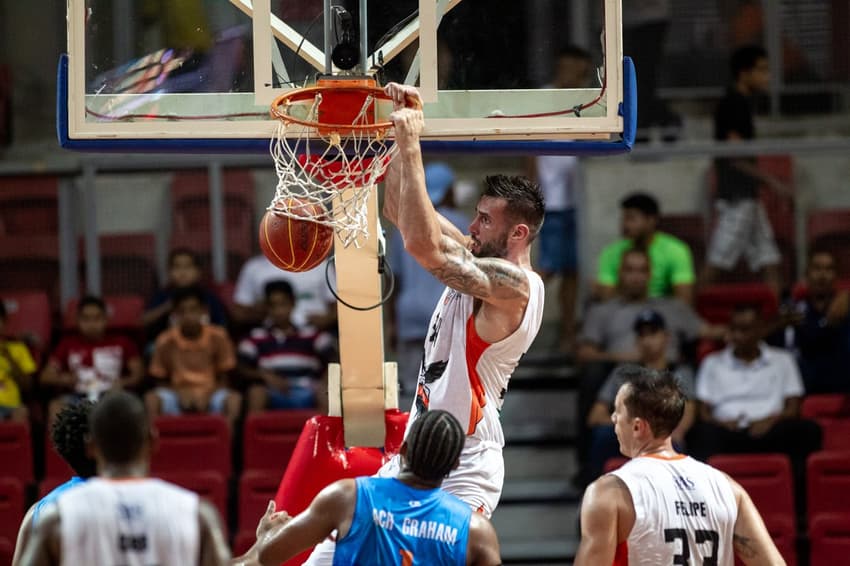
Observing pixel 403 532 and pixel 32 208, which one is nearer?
pixel 403 532

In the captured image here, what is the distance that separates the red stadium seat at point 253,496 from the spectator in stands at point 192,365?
623mm

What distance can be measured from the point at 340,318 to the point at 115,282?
4.09m

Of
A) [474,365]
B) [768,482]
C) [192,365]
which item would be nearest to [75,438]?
[474,365]

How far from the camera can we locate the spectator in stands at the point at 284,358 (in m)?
9.16

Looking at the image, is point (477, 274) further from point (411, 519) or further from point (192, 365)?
point (192, 365)

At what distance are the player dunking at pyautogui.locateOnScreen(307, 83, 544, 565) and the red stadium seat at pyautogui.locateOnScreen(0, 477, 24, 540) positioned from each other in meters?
3.62

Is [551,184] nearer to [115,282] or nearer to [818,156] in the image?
[818,156]

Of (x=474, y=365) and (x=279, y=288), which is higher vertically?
(x=279, y=288)

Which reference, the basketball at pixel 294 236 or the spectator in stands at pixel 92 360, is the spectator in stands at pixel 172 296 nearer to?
the spectator in stands at pixel 92 360

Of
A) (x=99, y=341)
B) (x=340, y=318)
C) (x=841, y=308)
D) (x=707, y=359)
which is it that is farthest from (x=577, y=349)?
(x=340, y=318)

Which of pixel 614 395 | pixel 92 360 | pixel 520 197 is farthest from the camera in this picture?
pixel 92 360

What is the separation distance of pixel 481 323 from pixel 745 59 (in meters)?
5.70

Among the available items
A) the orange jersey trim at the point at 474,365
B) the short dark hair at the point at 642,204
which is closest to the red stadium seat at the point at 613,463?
the short dark hair at the point at 642,204

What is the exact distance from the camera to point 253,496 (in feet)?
27.7
